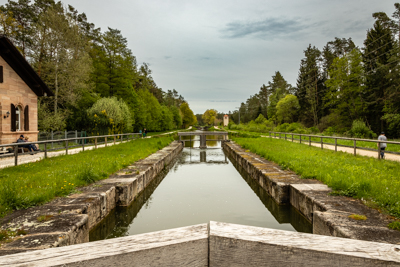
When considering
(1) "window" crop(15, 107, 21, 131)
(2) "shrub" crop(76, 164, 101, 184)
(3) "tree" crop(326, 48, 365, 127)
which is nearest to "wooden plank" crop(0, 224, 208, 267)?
(2) "shrub" crop(76, 164, 101, 184)

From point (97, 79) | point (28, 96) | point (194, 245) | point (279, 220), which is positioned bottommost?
point (279, 220)

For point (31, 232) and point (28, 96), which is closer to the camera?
point (31, 232)

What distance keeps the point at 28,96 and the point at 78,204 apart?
569 inches

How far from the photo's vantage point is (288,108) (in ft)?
184

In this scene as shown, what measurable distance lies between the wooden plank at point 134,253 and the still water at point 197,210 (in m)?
3.92

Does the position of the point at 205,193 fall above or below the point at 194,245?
below

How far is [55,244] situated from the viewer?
2.98 m

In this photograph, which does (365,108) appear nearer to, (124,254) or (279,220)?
(279,220)

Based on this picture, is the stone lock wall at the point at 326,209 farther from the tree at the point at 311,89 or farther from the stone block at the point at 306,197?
the tree at the point at 311,89

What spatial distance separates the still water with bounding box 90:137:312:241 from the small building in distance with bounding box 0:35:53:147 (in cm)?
999

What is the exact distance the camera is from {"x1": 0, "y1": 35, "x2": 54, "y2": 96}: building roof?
13.5 metres

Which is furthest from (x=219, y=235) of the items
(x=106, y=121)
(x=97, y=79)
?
(x=97, y=79)

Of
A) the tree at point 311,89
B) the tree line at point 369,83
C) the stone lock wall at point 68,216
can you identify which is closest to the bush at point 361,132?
the tree line at point 369,83

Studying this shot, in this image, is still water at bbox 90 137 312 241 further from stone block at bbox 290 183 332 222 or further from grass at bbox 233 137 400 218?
grass at bbox 233 137 400 218
